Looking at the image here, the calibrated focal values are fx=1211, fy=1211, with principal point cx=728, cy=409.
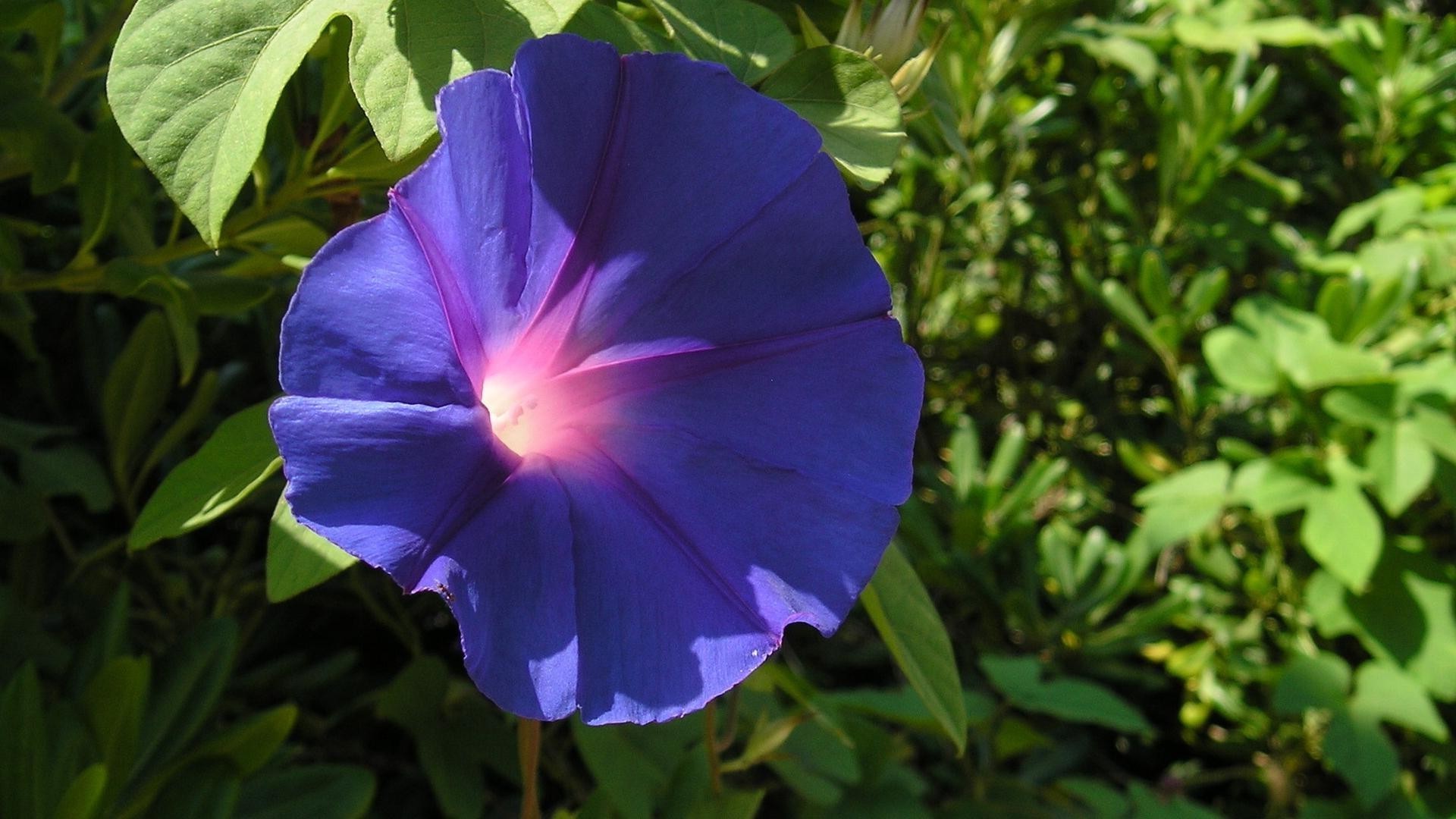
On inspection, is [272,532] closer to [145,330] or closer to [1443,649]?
[145,330]

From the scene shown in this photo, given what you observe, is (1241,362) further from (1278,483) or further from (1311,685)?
(1311,685)

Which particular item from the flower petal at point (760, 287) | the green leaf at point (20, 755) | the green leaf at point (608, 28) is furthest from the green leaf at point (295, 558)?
the green leaf at point (20, 755)

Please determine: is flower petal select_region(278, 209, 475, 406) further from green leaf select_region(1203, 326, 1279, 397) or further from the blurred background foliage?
green leaf select_region(1203, 326, 1279, 397)

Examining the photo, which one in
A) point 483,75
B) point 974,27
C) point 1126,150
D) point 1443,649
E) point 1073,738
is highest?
point 483,75

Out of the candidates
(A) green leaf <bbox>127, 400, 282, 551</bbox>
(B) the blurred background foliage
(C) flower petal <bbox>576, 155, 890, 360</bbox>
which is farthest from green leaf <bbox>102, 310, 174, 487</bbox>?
(C) flower petal <bbox>576, 155, 890, 360</bbox>

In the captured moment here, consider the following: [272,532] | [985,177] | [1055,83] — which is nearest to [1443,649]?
[985,177]

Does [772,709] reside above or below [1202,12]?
below

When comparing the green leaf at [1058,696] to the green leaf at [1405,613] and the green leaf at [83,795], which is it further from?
the green leaf at [83,795]
